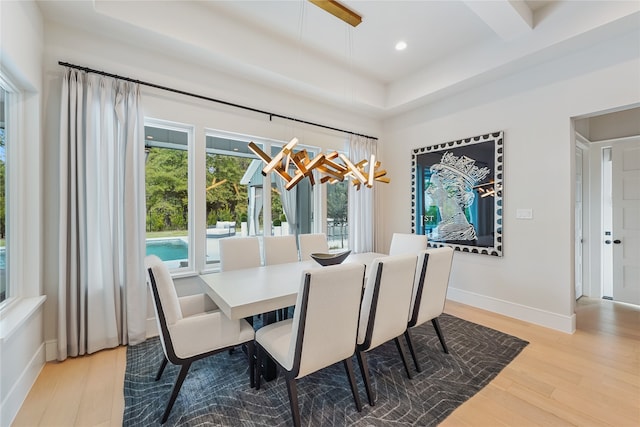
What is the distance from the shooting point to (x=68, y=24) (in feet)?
8.04

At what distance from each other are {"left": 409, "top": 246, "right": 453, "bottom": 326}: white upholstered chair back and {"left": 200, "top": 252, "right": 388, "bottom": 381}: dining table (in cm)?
48

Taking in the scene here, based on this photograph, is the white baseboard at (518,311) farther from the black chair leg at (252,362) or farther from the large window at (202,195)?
the black chair leg at (252,362)

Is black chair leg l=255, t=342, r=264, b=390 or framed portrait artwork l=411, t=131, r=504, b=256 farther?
framed portrait artwork l=411, t=131, r=504, b=256

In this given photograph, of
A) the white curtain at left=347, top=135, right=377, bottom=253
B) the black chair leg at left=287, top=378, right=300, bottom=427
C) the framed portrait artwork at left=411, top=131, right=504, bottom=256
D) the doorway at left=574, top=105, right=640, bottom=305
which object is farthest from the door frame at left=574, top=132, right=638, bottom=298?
the black chair leg at left=287, top=378, right=300, bottom=427

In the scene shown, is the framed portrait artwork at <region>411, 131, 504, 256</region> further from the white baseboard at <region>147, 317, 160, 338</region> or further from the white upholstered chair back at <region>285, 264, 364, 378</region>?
the white baseboard at <region>147, 317, 160, 338</region>

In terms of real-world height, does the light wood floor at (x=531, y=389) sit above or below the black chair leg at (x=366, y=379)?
below

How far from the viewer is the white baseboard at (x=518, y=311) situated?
2.98 m

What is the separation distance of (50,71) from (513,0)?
4.24 meters

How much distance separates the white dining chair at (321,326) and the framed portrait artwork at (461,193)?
2.78 m

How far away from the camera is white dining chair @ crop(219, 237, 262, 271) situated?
2.83 meters

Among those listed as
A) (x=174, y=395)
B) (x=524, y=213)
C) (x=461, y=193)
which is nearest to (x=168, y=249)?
(x=174, y=395)

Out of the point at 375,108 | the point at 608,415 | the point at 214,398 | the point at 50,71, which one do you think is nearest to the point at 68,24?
the point at 50,71

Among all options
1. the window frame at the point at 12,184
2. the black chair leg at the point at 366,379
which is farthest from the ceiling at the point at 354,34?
the black chair leg at the point at 366,379

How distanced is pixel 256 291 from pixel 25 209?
1.99m
